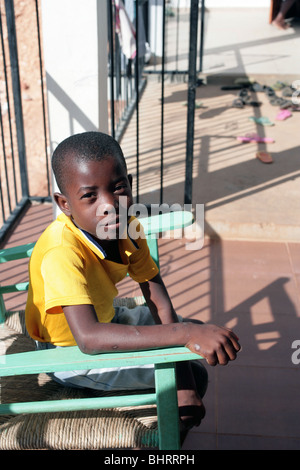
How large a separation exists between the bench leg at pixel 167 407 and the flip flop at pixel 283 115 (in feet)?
13.2

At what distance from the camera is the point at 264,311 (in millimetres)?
2861

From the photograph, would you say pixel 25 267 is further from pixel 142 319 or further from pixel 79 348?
pixel 79 348

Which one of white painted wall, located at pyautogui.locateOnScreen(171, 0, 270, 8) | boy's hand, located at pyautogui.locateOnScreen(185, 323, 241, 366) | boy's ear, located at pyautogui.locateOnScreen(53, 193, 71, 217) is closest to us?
boy's hand, located at pyautogui.locateOnScreen(185, 323, 241, 366)

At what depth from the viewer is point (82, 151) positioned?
5.14 feet

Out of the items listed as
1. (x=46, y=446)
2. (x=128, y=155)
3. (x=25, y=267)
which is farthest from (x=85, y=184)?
(x=128, y=155)

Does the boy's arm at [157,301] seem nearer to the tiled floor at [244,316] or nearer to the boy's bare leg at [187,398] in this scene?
the boy's bare leg at [187,398]

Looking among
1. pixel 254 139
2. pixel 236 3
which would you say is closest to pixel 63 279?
pixel 254 139

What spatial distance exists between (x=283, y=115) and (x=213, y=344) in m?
4.14

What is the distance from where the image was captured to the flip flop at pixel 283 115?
202 inches

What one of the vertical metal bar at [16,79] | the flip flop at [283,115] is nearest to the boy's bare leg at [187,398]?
the vertical metal bar at [16,79]

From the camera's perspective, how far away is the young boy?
57.3 inches

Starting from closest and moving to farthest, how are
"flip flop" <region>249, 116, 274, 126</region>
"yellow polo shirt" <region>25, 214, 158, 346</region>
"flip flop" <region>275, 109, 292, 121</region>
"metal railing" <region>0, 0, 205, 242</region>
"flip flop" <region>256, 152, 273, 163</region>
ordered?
"yellow polo shirt" <region>25, 214, 158, 346</region> → "metal railing" <region>0, 0, 205, 242</region> → "flip flop" <region>256, 152, 273, 163</region> → "flip flop" <region>249, 116, 274, 126</region> → "flip flop" <region>275, 109, 292, 121</region>

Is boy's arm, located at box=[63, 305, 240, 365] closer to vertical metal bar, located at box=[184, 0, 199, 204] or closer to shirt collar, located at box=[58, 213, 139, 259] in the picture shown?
shirt collar, located at box=[58, 213, 139, 259]

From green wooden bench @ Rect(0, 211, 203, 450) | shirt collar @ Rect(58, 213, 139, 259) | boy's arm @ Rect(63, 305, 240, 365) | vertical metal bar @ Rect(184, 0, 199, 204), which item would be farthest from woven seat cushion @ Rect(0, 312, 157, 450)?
vertical metal bar @ Rect(184, 0, 199, 204)
